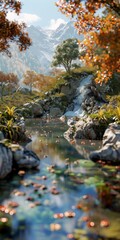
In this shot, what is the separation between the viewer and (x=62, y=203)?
28.0ft

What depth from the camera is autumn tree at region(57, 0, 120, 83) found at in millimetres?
10108

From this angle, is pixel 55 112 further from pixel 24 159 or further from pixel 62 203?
pixel 62 203

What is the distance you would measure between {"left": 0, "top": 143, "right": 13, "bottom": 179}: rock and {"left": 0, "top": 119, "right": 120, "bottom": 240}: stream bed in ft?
0.90

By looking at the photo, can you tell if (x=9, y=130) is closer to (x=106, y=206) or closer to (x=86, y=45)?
(x=86, y=45)

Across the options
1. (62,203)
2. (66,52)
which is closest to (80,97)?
(66,52)

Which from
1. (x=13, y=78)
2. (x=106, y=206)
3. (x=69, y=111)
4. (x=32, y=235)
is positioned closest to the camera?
(x=32, y=235)

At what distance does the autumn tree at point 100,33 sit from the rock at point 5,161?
496 cm

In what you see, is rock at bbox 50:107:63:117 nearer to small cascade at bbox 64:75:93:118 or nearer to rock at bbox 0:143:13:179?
small cascade at bbox 64:75:93:118

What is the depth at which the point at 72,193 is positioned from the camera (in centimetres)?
945

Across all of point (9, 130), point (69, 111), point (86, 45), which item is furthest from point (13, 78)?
point (86, 45)

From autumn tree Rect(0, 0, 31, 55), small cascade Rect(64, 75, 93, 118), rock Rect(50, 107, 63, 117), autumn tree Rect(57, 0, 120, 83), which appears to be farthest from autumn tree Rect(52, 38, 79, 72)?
autumn tree Rect(57, 0, 120, 83)

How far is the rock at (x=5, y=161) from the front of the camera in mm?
11227

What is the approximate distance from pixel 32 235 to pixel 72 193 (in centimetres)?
304

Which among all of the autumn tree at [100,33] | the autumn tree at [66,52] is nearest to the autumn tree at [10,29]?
the autumn tree at [100,33]
